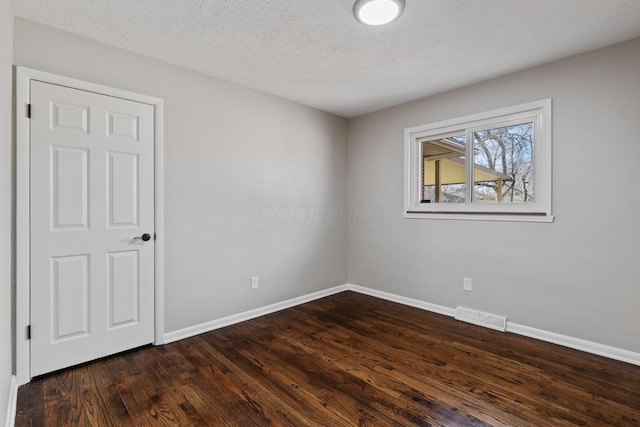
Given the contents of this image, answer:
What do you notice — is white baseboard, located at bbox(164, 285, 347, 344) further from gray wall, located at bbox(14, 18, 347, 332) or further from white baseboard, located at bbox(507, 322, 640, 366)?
white baseboard, located at bbox(507, 322, 640, 366)

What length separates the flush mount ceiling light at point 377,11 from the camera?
192cm

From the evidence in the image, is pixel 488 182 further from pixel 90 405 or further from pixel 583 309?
pixel 90 405

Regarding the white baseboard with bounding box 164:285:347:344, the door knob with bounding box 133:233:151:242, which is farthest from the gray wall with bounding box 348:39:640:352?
the door knob with bounding box 133:233:151:242

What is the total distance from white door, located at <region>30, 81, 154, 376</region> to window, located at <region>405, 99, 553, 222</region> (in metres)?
2.84

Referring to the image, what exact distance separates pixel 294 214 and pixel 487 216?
2.08m

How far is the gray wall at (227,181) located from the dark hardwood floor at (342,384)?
0.54 metres

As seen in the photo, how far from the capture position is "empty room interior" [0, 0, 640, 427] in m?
1.99

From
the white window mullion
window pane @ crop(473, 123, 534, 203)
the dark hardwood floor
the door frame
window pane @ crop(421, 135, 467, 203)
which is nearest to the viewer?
the dark hardwood floor

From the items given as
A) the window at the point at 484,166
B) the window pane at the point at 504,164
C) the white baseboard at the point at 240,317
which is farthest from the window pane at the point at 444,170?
the white baseboard at the point at 240,317

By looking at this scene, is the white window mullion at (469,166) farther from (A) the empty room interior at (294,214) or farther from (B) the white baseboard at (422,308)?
(B) the white baseboard at (422,308)

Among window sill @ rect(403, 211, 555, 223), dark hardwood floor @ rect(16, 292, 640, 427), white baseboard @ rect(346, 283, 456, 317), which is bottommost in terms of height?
dark hardwood floor @ rect(16, 292, 640, 427)

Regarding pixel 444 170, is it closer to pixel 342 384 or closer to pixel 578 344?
pixel 578 344

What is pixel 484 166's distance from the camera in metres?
Answer: 3.26

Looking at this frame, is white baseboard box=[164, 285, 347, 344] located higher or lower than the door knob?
lower
